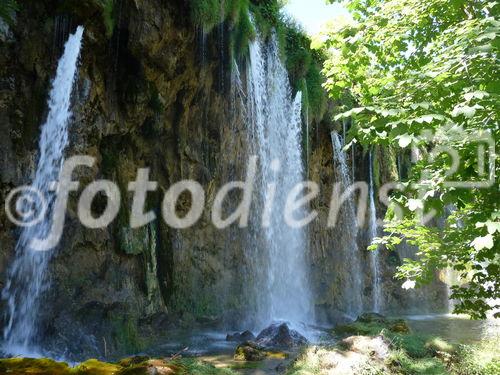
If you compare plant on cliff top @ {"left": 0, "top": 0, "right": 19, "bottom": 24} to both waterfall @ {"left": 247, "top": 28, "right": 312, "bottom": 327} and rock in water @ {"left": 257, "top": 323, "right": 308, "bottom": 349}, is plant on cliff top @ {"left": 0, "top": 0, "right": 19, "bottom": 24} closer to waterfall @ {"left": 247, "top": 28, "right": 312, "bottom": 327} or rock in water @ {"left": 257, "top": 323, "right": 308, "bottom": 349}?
waterfall @ {"left": 247, "top": 28, "right": 312, "bottom": 327}

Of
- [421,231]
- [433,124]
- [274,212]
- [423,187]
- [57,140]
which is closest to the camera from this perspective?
[423,187]

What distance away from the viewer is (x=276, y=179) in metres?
15.5

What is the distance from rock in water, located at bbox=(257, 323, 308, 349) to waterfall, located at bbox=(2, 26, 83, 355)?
4.26 metres

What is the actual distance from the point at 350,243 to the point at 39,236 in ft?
46.6

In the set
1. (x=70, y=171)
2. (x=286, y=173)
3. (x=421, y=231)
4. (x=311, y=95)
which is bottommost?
(x=421, y=231)

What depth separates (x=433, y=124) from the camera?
146 inches

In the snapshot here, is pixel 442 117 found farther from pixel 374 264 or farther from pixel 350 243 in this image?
pixel 374 264

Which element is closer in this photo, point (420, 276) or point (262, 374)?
point (420, 276)

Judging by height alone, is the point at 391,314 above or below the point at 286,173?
below

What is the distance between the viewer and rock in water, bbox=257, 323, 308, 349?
359 inches

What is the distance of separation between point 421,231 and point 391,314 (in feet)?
59.2

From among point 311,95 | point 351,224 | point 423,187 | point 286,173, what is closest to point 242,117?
point 286,173

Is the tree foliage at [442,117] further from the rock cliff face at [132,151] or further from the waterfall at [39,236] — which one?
the rock cliff face at [132,151]

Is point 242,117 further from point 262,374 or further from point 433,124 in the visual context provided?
point 433,124
